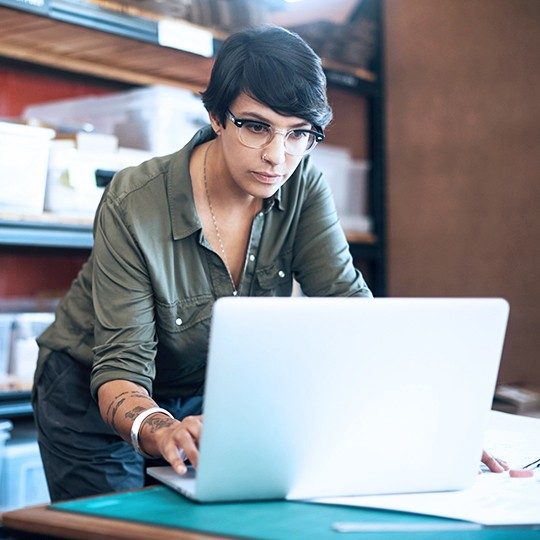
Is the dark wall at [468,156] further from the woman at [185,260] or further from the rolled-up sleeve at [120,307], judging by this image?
the rolled-up sleeve at [120,307]

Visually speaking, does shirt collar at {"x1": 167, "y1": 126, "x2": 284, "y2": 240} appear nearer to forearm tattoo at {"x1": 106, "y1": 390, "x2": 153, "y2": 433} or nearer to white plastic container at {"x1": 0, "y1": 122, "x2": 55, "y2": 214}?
forearm tattoo at {"x1": 106, "y1": 390, "x2": 153, "y2": 433}

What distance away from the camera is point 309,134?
1.46 metres

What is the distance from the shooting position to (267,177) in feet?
4.78

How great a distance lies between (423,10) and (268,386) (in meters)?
2.45

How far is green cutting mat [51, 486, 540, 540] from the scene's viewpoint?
972 mm

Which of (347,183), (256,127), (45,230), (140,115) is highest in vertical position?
(140,115)

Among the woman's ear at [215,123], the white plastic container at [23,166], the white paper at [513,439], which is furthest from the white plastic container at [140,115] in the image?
the white paper at [513,439]

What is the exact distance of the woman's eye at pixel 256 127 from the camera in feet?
4.66

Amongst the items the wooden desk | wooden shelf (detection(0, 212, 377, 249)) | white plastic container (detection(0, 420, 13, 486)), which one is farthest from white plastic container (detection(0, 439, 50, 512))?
the wooden desk

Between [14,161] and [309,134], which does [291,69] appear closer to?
[309,134]

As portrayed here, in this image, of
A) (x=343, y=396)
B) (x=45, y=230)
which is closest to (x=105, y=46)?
(x=45, y=230)

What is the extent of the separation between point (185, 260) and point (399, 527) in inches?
25.8

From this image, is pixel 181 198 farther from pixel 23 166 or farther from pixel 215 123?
pixel 23 166

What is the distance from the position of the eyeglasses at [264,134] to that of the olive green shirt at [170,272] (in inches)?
5.8
